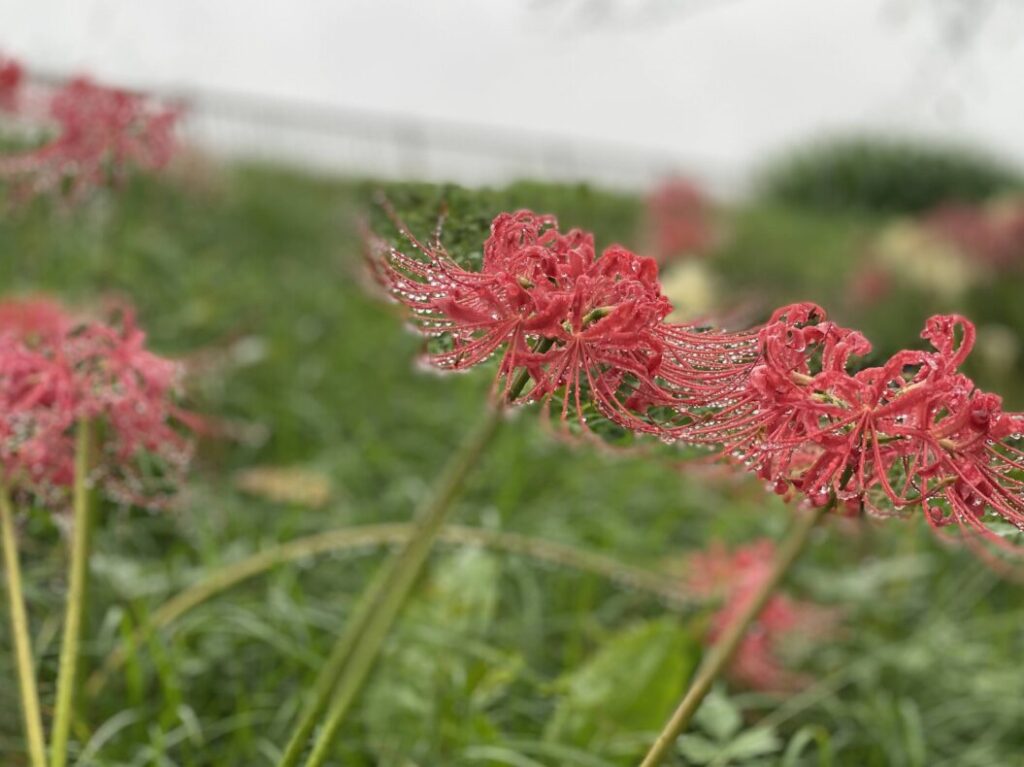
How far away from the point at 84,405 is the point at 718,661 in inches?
29.7

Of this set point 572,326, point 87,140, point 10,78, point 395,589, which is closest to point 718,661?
point 395,589

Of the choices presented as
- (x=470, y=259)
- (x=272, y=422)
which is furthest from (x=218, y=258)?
(x=470, y=259)

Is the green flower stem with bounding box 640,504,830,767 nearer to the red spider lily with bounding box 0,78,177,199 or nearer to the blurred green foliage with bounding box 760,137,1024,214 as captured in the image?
the red spider lily with bounding box 0,78,177,199

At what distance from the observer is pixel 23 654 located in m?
1.33

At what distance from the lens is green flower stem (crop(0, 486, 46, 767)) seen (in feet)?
4.11

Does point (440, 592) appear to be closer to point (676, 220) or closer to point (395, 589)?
point (395, 589)

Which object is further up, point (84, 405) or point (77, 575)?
point (84, 405)

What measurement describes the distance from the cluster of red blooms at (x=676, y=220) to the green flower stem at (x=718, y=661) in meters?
4.34

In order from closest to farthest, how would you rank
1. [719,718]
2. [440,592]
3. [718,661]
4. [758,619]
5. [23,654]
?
1. [718,661]
2. [23,654]
3. [719,718]
4. [440,592]
5. [758,619]

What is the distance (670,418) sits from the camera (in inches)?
37.6

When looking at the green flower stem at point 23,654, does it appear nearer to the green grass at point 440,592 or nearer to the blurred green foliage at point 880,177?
the green grass at point 440,592

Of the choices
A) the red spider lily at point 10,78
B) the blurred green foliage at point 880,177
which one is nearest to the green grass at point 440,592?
the red spider lily at point 10,78

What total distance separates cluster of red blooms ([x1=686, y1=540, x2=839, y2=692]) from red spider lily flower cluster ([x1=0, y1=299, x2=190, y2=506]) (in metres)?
1.20

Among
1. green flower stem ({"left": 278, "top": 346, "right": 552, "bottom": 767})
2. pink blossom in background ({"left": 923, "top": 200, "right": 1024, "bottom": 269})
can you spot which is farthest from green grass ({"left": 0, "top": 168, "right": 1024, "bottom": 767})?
pink blossom in background ({"left": 923, "top": 200, "right": 1024, "bottom": 269})
